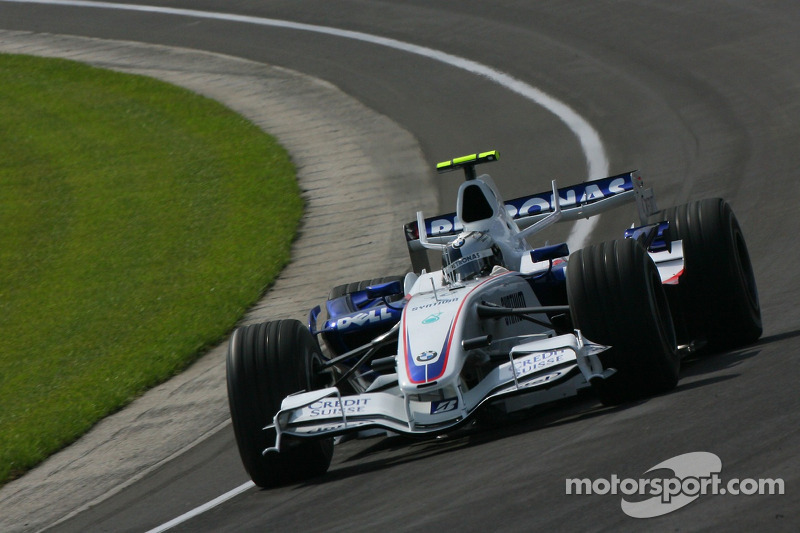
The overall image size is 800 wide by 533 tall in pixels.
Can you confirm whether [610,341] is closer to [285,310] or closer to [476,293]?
[476,293]

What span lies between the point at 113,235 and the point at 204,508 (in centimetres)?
1076

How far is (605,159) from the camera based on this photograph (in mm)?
17734

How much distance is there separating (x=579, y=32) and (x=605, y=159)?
291 inches

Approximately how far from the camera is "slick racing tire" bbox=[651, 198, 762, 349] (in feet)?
32.7

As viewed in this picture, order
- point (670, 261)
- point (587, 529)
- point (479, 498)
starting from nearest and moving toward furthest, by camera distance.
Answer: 1. point (587, 529)
2. point (479, 498)
3. point (670, 261)

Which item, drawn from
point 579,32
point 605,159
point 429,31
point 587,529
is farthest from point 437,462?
point 429,31

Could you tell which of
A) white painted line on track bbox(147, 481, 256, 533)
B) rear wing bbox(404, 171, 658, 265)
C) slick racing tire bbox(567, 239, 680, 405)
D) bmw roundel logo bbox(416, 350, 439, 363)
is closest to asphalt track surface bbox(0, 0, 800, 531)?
white painted line on track bbox(147, 481, 256, 533)

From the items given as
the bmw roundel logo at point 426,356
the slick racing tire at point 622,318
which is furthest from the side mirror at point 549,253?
the bmw roundel logo at point 426,356

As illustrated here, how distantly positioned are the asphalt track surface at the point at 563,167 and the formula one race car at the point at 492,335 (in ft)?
0.88

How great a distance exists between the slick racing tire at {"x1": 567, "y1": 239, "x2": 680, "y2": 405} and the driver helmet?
1.31 metres

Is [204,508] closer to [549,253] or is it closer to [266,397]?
[266,397]

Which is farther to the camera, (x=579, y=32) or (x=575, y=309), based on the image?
(x=579, y=32)

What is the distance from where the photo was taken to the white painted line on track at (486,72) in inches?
678

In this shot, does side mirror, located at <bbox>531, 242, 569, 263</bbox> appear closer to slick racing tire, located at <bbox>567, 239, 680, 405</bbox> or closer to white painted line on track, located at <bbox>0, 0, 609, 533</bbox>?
slick racing tire, located at <bbox>567, 239, 680, 405</bbox>
